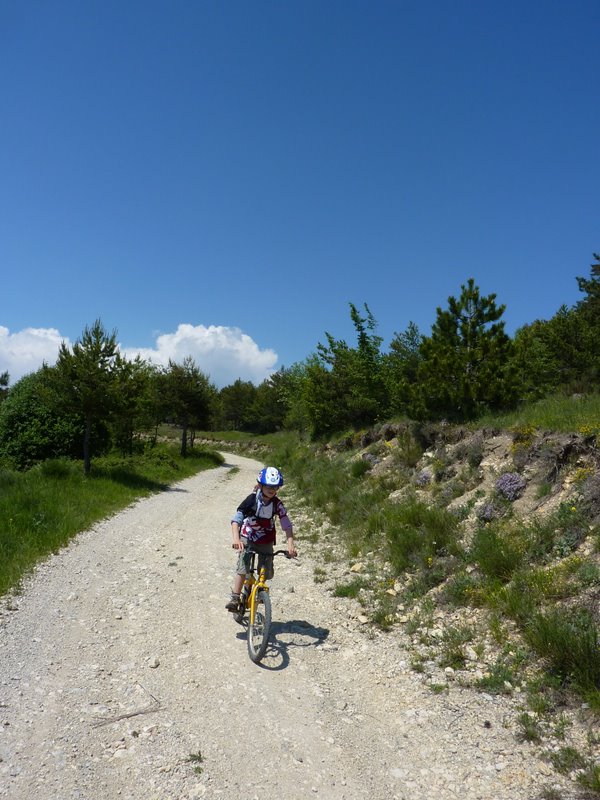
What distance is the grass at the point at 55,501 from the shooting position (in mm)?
9406

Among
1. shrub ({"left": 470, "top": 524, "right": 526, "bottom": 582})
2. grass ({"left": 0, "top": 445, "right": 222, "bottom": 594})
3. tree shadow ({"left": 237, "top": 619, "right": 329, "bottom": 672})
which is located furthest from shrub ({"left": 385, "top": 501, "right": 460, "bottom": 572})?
grass ({"left": 0, "top": 445, "right": 222, "bottom": 594})

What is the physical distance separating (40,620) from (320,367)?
2018cm

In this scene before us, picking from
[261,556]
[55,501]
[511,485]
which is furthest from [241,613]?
[55,501]

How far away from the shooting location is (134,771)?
3926mm

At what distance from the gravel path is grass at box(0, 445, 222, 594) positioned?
155 centimetres

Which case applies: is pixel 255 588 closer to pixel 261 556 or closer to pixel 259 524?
pixel 261 556

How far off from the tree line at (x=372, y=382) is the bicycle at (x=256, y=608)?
8630mm

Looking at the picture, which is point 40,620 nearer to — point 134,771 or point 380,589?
point 134,771

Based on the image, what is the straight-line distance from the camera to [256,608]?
615 centimetres

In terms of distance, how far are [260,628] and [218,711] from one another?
51.3 inches

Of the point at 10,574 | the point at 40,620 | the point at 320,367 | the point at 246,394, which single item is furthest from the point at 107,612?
the point at 246,394

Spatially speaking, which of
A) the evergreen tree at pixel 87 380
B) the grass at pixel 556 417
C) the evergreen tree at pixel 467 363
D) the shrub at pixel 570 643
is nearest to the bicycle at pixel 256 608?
the shrub at pixel 570 643

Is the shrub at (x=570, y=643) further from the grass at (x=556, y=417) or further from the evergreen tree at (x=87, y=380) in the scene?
the evergreen tree at (x=87, y=380)

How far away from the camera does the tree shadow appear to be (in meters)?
5.95
